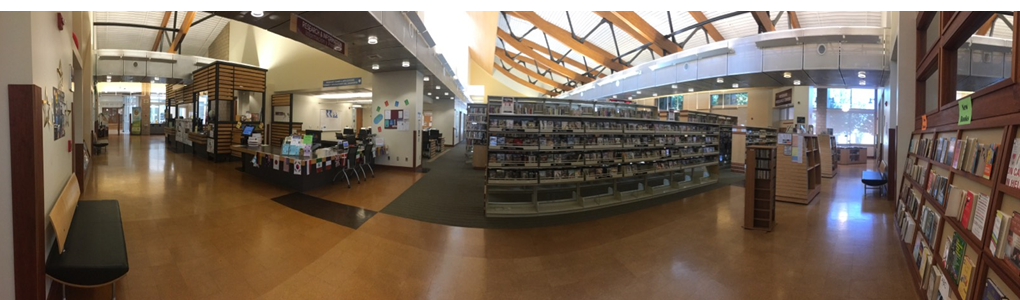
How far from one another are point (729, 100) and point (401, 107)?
11299 mm

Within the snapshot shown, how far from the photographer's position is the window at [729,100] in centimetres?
1288

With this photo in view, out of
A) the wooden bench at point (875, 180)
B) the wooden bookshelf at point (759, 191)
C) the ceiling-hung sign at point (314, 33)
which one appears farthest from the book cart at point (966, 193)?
the ceiling-hung sign at point (314, 33)

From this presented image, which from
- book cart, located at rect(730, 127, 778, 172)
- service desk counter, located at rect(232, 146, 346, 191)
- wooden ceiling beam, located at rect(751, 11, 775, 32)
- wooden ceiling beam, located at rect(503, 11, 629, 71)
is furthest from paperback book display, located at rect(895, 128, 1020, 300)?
wooden ceiling beam, located at rect(503, 11, 629, 71)

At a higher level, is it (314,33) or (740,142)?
(314,33)

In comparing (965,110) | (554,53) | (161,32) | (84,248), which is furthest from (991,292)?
(161,32)

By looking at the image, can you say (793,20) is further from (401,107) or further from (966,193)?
(401,107)

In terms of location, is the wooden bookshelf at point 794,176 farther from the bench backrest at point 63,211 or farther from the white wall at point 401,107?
the bench backrest at point 63,211

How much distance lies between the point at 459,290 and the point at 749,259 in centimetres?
258

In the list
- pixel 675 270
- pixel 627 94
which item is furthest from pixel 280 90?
pixel 675 270

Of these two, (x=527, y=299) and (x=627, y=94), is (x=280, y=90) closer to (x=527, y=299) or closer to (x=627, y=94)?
(x=627, y=94)

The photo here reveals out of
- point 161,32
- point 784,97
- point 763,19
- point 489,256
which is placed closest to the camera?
point 489,256

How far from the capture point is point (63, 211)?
96.0 inches

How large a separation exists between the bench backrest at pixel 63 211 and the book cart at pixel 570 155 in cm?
342

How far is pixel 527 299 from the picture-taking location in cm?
250
